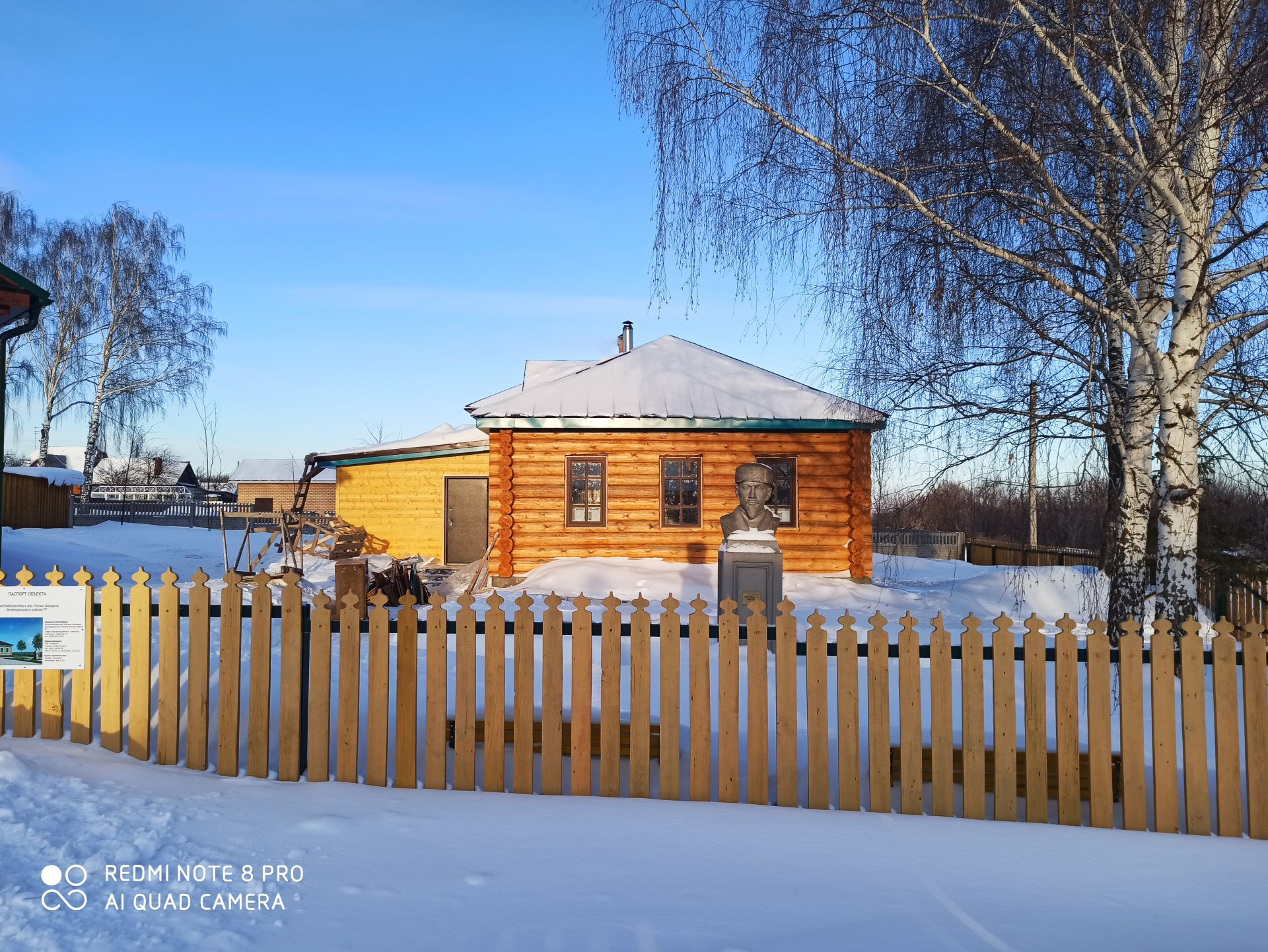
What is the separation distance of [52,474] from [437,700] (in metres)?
31.6

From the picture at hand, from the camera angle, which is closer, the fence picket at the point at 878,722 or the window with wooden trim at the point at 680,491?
the fence picket at the point at 878,722

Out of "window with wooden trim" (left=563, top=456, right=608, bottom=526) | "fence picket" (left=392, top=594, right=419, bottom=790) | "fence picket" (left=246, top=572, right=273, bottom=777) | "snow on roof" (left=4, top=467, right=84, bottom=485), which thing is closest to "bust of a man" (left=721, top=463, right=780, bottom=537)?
"fence picket" (left=392, top=594, right=419, bottom=790)

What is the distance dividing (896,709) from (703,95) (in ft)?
16.8

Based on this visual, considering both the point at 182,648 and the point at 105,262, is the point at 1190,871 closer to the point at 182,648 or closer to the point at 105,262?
the point at 182,648

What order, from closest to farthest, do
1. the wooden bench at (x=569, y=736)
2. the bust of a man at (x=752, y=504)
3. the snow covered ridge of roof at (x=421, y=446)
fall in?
the wooden bench at (x=569, y=736) → the bust of a man at (x=752, y=504) → the snow covered ridge of roof at (x=421, y=446)

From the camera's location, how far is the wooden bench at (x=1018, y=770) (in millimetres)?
4734

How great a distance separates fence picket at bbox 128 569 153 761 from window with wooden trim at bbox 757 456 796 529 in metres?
11.8

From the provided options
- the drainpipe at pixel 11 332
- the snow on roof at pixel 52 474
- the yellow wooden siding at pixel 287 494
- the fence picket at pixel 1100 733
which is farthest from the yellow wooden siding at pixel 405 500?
the yellow wooden siding at pixel 287 494

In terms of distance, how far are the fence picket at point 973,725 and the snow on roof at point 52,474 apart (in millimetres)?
32155

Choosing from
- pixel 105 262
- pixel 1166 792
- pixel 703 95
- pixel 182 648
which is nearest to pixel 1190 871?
pixel 1166 792

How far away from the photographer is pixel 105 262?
98.8 ft

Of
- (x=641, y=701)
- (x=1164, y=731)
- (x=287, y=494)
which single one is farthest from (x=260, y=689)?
(x=287, y=494)

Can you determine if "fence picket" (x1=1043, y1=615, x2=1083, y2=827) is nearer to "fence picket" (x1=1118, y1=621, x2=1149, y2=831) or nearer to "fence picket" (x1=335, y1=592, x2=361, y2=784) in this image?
"fence picket" (x1=1118, y1=621, x2=1149, y2=831)

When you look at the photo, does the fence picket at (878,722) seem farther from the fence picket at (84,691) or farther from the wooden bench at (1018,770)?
the fence picket at (84,691)
